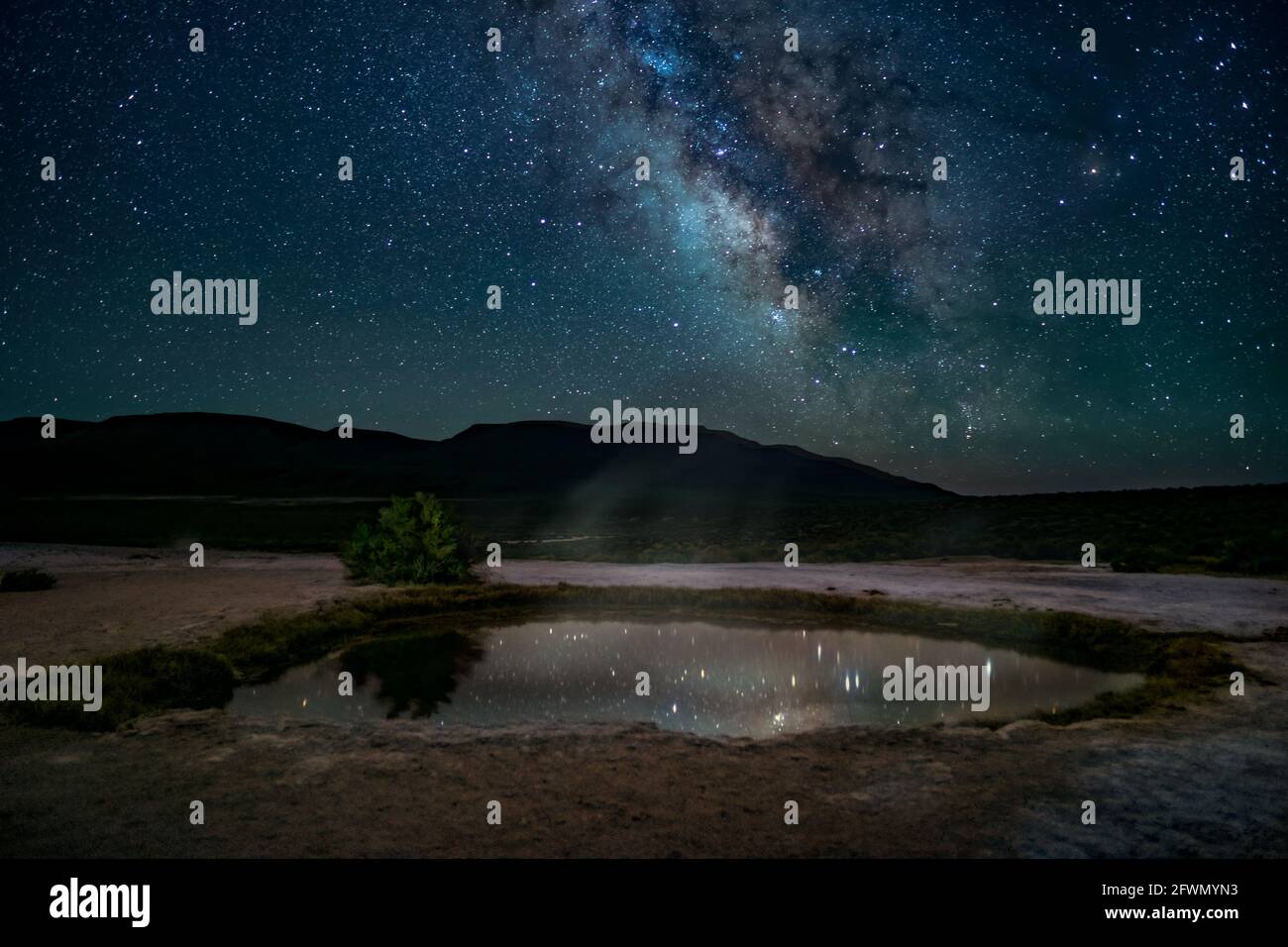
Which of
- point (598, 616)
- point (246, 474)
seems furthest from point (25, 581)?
point (246, 474)

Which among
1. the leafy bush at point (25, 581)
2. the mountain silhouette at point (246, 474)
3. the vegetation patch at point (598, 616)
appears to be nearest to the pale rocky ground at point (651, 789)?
the vegetation patch at point (598, 616)

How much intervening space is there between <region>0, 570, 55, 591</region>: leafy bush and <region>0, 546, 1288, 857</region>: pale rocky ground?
44.4 ft

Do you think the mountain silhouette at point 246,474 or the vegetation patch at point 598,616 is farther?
the mountain silhouette at point 246,474

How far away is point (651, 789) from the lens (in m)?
7.09

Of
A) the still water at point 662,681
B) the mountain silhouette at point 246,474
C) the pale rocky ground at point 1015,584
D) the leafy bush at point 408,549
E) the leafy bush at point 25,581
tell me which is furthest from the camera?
the mountain silhouette at point 246,474

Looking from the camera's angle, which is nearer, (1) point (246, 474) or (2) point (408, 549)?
(2) point (408, 549)

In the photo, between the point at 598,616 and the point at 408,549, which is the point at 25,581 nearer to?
the point at 408,549

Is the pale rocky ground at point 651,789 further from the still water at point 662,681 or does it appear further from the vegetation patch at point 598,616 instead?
the still water at point 662,681

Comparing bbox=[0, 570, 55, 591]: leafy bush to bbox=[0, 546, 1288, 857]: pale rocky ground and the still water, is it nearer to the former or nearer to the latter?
the still water

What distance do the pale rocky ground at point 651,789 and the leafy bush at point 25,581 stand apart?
44.4 ft

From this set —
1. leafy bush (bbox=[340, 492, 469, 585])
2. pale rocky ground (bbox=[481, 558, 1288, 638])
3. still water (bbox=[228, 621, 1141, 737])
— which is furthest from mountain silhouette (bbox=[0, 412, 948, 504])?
still water (bbox=[228, 621, 1141, 737])

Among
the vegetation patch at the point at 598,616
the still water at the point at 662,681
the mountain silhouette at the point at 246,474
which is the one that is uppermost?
the mountain silhouette at the point at 246,474

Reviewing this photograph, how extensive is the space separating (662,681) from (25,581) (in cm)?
1762

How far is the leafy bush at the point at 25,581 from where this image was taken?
757 inches
